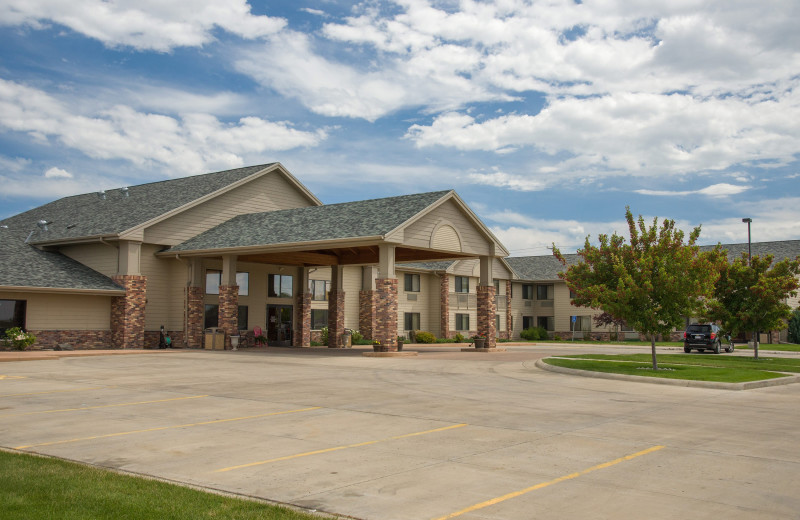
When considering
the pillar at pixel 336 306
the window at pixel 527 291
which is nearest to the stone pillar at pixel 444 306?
the window at pixel 527 291

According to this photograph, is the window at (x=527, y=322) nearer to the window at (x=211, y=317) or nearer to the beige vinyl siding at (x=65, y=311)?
the window at (x=211, y=317)

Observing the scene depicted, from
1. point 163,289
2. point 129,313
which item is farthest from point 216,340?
point 129,313

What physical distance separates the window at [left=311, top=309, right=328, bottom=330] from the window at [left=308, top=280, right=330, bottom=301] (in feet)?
2.57

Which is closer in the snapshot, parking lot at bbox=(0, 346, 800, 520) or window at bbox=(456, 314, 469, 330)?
parking lot at bbox=(0, 346, 800, 520)

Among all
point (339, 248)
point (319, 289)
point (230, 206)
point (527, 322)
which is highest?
point (230, 206)

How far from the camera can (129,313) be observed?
3291cm

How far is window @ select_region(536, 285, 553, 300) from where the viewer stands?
64.7 m

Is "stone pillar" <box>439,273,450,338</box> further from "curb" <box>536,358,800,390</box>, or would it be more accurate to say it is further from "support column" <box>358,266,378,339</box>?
"curb" <box>536,358,800,390</box>

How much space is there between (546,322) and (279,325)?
3225 cm

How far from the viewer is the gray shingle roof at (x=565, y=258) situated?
197 ft

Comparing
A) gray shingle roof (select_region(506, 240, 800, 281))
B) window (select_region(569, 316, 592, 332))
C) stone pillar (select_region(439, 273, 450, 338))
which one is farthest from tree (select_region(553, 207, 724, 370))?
window (select_region(569, 316, 592, 332))

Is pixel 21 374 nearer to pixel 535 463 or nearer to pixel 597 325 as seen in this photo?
pixel 535 463

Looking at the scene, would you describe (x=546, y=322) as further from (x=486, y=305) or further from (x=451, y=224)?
(x=451, y=224)

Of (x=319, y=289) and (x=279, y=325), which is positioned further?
(x=319, y=289)
